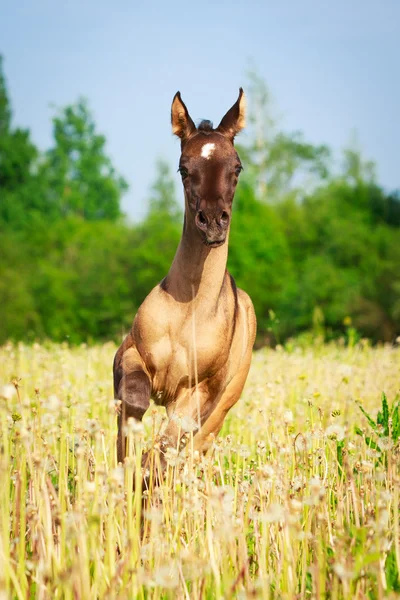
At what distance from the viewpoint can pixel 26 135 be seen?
62625 mm

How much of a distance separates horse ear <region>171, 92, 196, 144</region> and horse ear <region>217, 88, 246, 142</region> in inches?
9.6

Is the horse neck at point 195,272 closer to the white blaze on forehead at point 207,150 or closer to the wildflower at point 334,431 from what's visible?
the white blaze on forehead at point 207,150

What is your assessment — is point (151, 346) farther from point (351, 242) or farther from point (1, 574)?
point (351, 242)

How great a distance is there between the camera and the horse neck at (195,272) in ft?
18.3

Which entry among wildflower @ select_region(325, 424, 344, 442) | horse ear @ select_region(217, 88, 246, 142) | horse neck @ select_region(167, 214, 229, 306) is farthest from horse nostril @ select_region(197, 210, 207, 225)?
wildflower @ select_region(325, 424, 344, 442)

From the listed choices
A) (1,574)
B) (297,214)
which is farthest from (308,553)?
(297,214)

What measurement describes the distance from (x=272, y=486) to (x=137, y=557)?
80 cm

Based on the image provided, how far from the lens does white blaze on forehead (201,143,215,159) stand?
5172 mm

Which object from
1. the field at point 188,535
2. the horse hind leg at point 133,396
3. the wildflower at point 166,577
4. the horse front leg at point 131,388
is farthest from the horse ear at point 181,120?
the wildflower at point 166,577

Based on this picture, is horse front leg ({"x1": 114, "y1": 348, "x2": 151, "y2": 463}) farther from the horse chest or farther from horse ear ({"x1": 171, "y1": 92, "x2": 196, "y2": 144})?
horse ear ({"x1": 171, "y1": 92, "x2": 196, "y2": 144})

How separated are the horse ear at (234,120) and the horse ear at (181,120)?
245 millimetres

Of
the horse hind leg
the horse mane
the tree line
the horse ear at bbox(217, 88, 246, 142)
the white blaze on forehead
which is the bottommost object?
the horse hind leg

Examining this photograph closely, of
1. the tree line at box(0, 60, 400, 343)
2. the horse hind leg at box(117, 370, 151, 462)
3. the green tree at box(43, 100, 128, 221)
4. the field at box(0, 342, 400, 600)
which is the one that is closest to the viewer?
the field at box(0, 342, 400, 600)

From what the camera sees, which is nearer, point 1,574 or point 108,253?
point 1,574
